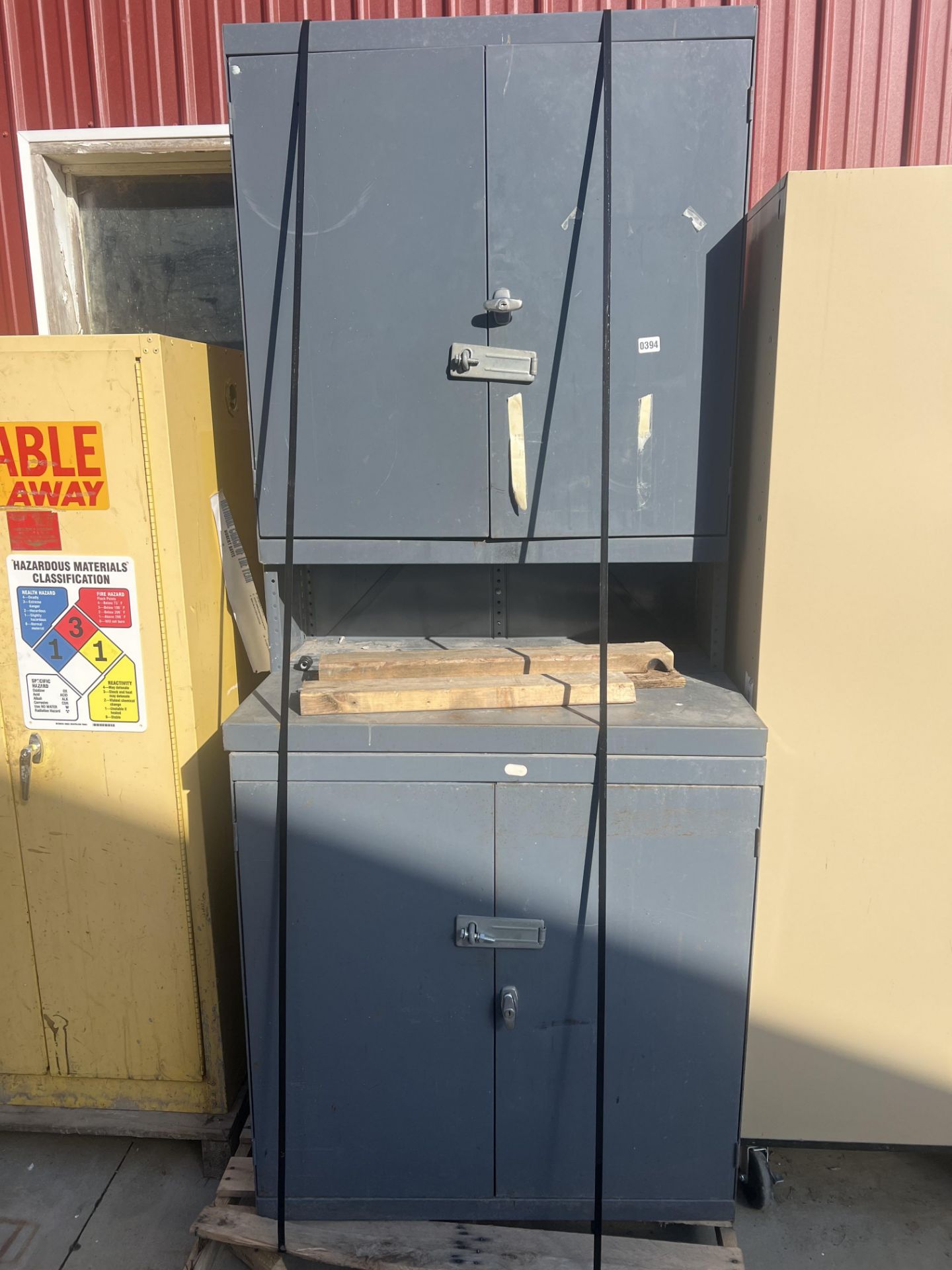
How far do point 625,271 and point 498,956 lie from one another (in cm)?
152

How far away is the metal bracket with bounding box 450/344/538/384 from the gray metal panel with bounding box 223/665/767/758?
2.42ft

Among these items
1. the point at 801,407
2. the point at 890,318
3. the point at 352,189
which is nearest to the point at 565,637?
the point at 801,407

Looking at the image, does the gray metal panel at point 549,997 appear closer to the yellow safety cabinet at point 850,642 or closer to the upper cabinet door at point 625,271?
the yellow safety cabinet at point 850,642

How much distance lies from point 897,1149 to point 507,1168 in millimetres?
984

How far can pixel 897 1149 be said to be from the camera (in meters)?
2.04

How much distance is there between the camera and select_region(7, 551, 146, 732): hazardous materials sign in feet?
6.40

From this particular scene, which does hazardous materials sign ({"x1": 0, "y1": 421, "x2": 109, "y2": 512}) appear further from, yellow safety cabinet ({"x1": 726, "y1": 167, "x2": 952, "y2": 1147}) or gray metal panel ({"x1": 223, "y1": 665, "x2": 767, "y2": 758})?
yellow safety cabinet ({"x1": 726, "y1": 167, "x2": 952, "y2": 1147})

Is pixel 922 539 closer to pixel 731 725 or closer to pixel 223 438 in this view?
pixel 731 725

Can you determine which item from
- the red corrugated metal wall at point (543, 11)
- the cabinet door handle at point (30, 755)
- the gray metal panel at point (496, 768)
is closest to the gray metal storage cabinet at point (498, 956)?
the gray metal panel at point (496, 768)

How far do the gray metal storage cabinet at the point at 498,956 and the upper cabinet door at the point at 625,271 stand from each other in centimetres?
50

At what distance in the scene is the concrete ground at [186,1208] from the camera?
6.46ft

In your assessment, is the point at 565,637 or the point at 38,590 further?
the point at 565,637

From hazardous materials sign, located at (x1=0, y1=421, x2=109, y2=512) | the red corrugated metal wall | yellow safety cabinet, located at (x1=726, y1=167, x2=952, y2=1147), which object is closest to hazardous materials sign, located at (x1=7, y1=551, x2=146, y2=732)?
hazardous materials sign, located at (x1=0, y1=421, x2=109, y2=512)

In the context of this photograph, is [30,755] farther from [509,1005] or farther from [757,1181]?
[757,1181]
